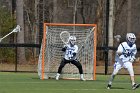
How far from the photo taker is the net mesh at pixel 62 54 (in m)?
19.8

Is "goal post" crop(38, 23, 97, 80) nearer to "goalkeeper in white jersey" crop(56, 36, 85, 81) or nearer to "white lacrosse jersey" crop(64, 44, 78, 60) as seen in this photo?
"goalkeeper in white jersey" crop(56, 36, 85, 81)

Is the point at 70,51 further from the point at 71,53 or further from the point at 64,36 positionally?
the point at 64,36

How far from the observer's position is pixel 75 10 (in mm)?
41062

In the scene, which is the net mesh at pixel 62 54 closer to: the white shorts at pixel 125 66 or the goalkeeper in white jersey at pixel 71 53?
the goalkeeper in white jersey at pixel 71 53

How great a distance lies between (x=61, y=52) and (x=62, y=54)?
87 millimetres

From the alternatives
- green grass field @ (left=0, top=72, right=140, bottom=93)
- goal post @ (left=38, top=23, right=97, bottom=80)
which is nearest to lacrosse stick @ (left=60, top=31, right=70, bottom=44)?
goal post @ (left=38, top=23, right=97, bottom=80)

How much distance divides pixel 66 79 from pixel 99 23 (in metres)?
18.4

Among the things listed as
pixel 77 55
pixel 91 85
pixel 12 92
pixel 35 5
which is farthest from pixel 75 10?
pixel 12 92

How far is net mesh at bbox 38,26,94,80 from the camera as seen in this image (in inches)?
779

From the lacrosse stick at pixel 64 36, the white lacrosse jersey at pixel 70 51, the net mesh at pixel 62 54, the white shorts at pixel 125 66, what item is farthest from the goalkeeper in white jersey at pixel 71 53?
the white shorts at pixel 125 66

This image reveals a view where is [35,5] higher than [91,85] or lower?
higher

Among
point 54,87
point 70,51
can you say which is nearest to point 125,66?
point 54,87

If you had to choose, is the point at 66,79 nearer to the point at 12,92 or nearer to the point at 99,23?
the point at 12,92

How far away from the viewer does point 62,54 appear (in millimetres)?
20266
